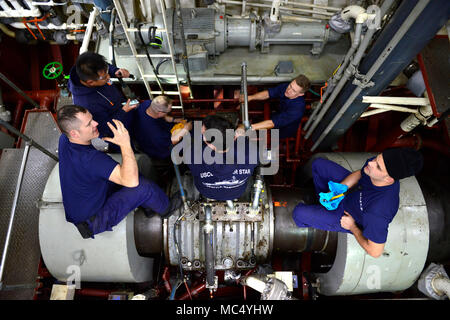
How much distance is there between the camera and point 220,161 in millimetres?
2486

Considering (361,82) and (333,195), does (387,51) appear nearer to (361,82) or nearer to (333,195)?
(361,82)

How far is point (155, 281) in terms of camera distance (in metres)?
3.73

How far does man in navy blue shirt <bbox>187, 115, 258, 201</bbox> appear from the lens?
7.89 ft

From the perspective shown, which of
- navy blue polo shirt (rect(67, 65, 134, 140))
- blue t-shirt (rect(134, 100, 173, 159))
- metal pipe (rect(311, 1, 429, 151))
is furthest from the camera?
blue t-shirt (rect(134, 100, 173, 159))

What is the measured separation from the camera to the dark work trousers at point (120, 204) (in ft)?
8.82

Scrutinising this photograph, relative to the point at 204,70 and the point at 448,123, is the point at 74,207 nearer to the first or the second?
the point at 204,70

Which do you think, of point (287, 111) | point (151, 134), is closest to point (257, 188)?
point (287, 111)

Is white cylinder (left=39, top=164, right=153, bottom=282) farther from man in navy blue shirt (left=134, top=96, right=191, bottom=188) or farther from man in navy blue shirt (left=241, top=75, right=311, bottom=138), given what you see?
man in navy blue shirt (left=241, top=75, right=311, bottom=138)

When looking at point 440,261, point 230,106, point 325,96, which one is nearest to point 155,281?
point 230,106

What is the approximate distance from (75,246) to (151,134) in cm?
142

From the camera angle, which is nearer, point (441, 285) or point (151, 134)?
point (441, 285)

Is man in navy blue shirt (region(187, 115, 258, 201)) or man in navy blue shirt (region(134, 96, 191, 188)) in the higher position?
man in navy blue shirt (region(134, 96, 191, 188))

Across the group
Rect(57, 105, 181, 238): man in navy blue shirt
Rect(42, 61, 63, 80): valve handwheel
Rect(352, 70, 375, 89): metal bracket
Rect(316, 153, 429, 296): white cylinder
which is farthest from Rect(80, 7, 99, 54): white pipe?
Rect(316, 153, 429, 296): white cylinder

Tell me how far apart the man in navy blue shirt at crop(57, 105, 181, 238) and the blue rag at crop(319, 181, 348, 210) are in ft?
5.48
